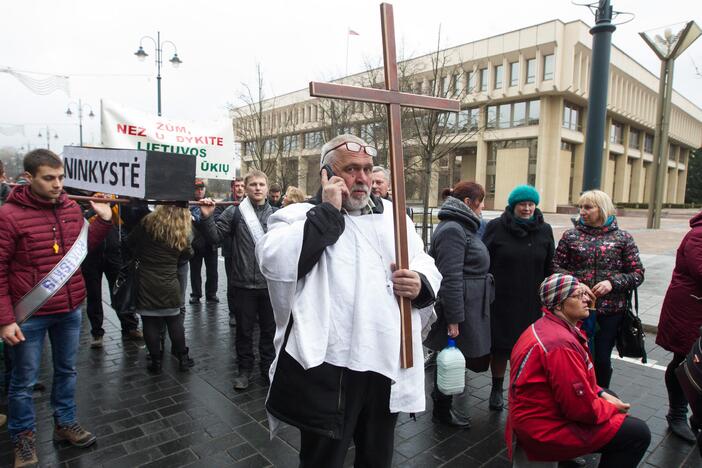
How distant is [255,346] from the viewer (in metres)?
5.72

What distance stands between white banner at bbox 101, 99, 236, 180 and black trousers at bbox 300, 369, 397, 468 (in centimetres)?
356

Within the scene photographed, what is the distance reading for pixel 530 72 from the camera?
1524 inches

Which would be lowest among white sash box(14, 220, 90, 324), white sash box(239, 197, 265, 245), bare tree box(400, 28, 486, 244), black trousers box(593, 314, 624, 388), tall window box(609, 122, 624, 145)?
black trousers box(593, 314, 624, 388)

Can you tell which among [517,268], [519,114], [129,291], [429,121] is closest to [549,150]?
[519,114]

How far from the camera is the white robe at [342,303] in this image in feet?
6.20

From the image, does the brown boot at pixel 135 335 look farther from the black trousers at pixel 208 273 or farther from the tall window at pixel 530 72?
the tall window at pixel 530 72

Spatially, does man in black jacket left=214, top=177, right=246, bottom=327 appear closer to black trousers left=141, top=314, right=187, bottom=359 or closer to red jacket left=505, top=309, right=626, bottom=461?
black trousers left=141, top=314, right=187, bottom=359

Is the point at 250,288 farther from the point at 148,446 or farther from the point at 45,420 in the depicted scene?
the point at 45,420

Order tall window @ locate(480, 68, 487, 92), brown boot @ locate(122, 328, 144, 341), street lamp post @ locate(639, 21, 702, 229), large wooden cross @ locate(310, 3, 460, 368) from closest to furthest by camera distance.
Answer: large wooden cross @ locate(310, 3, 460, 368) < brown boot @ locate(122, 328, 144, 341) < street lamp post @ locate(639, 21, 702, 229) < tall window @ locate(480, 68, 487, 92)

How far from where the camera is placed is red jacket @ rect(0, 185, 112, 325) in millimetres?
2875

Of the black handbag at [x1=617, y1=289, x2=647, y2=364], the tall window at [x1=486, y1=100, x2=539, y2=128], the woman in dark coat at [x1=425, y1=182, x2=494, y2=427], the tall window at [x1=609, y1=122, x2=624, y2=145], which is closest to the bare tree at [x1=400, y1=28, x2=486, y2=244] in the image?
the woman in dark coat at [x1=425, y1=182, x2=494, y2=427]

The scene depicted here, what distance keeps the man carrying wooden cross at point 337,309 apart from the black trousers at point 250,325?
2454mm

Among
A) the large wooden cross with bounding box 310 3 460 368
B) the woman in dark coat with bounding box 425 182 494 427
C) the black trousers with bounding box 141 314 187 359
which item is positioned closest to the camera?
the large wooden cross with bounding box 310 3 460 368

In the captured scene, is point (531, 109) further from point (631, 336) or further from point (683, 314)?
point (683, 314)
